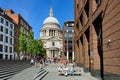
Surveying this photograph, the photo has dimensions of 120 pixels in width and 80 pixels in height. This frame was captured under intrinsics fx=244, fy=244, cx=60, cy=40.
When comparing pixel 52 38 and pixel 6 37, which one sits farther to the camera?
pixel 52 38

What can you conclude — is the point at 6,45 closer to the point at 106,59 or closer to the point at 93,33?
the point at 93,33

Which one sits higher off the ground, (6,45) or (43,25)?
(43,25)

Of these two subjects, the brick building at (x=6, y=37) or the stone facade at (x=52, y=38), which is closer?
the brick building at (x=6, y=37)

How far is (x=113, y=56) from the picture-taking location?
1961cm

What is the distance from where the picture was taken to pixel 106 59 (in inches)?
879

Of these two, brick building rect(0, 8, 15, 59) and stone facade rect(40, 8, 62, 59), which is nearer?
brick building rect(0, 8, 15, 59)

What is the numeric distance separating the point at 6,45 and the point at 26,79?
51962mm

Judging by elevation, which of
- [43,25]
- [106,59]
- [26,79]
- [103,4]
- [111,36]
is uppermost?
[43,25]

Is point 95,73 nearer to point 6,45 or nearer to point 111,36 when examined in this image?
point 111,36

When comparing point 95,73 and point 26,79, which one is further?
point 95,73

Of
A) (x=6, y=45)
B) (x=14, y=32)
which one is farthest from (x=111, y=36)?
(x=14, y=32)

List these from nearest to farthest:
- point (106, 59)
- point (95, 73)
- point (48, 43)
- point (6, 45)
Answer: point (106, 59), point (95, 73), point (6, 45), point (48, 43)

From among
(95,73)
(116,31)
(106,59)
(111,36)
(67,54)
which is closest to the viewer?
(116,31)

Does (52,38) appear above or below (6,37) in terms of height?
above
